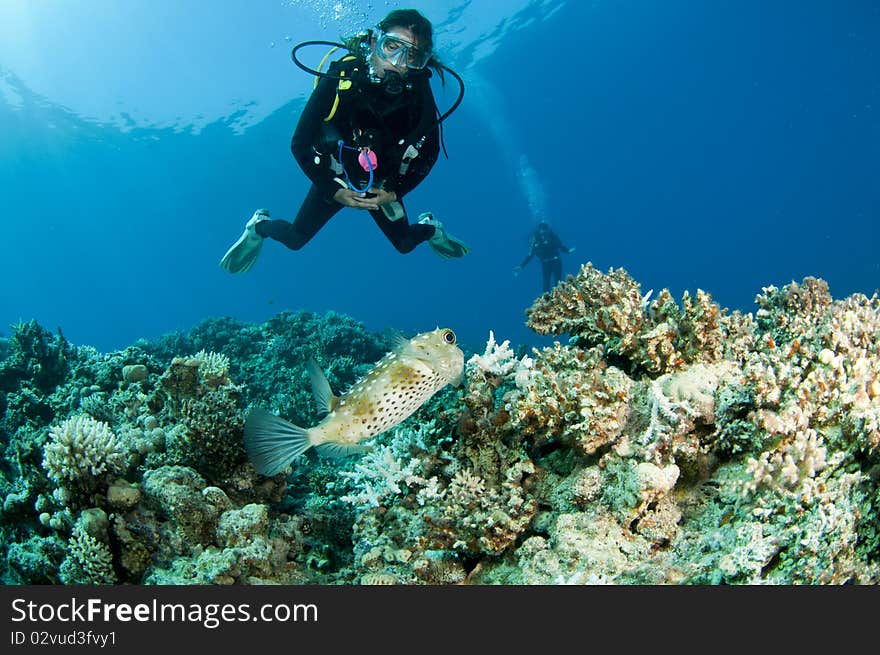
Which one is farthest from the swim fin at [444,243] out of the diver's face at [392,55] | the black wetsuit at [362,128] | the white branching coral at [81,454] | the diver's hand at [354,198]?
the white branching coral at [81,454]

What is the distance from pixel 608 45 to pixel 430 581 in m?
72.3

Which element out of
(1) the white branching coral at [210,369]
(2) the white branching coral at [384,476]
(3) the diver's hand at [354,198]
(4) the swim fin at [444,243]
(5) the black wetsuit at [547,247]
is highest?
(5) the black wetsuit at [547,247]

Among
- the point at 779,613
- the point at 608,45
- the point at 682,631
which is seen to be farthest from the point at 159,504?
the point at 608,45

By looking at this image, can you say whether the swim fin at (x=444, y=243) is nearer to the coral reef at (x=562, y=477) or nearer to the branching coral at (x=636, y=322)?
the coral reef at (x=562, y=477)

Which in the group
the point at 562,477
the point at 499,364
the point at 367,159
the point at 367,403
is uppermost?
the point at 367,159

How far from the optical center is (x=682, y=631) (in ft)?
6.84

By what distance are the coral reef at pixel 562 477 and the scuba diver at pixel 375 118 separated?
8.85 ft

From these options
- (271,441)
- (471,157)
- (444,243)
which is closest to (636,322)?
(271,441)

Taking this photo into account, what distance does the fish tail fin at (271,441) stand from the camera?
9.95 ft

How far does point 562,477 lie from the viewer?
3.27 meters

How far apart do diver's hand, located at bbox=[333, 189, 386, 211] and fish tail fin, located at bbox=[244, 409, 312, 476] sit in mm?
3562

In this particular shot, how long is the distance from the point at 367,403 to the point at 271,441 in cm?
70

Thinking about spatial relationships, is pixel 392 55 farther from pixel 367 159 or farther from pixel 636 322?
pixel 636 322

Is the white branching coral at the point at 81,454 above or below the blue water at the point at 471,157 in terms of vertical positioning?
below
